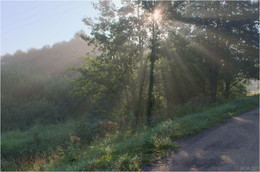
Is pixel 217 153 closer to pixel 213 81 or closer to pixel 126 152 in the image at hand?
pixel 126 152

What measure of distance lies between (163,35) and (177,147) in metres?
8.45

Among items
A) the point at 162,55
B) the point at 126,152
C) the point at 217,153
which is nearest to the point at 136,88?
the point at 162,55

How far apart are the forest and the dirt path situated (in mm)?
439

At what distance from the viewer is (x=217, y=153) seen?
5.23 m

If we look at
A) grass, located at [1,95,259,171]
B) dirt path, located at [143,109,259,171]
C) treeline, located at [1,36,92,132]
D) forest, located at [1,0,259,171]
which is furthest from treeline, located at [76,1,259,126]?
dirt path, located at [143,109,259,171]

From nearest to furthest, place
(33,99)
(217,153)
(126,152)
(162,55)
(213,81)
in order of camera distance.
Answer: (217,153) → (126,152) → (162,55) → (213,81) → (33,99)

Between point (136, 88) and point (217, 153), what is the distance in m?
9.92

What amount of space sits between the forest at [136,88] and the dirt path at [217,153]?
439 millimetres

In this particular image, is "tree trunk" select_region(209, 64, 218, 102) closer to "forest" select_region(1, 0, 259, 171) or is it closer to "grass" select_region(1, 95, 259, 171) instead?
"forest" select_region(1, 0, 259, 171)

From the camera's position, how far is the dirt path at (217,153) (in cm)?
450

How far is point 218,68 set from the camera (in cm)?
2092

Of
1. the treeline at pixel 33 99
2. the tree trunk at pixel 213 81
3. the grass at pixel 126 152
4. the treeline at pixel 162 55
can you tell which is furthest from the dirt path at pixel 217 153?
the tree trunk at pixel 213 81

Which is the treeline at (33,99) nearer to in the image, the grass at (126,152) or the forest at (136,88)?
the forest at (136,88)

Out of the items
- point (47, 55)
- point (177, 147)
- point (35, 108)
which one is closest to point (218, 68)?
point (177, 147)
